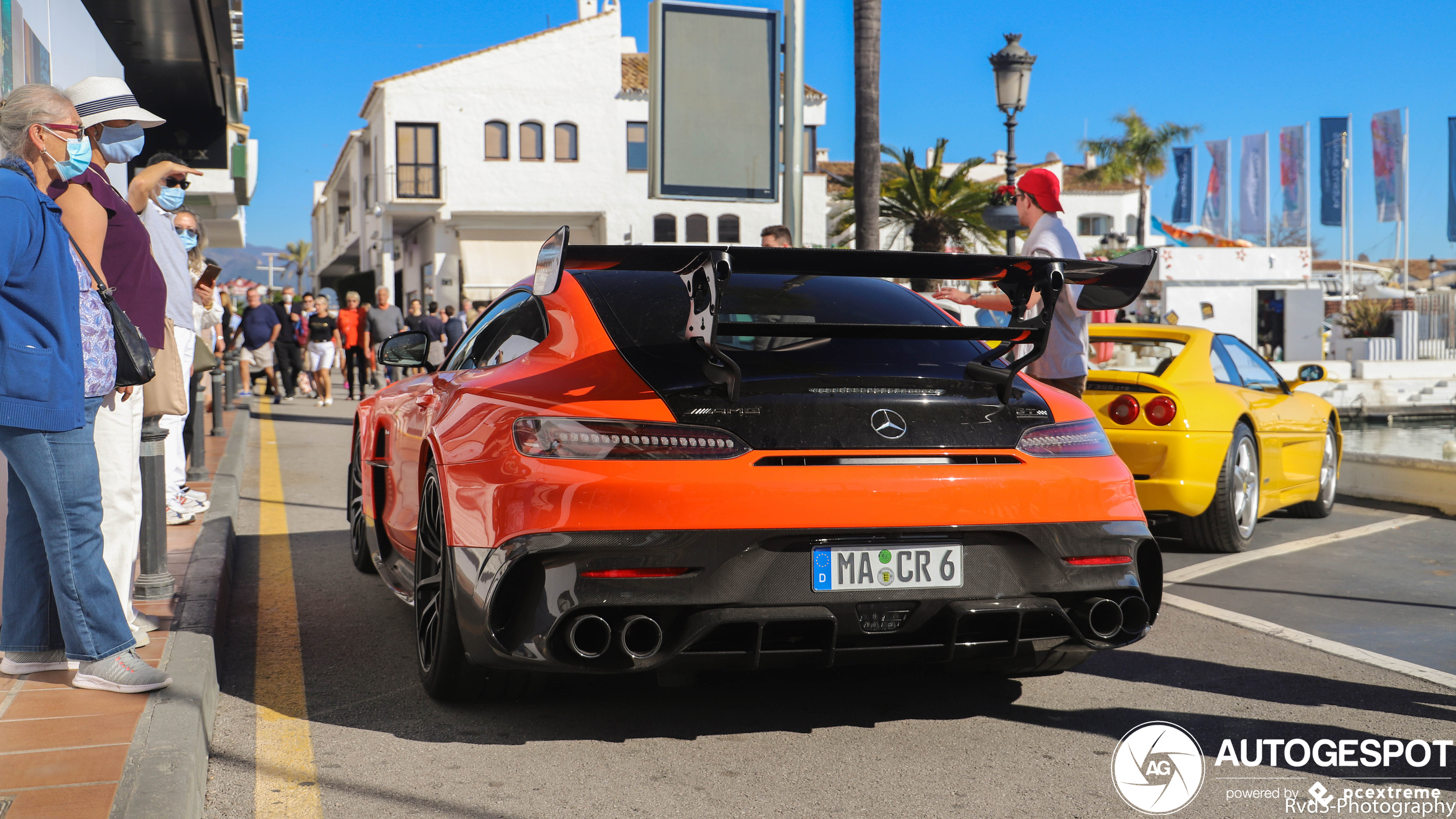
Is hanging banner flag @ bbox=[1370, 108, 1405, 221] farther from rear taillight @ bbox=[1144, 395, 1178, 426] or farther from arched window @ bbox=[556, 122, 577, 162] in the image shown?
rear taillight @ bbox=[1144, 395, 1178, 426]

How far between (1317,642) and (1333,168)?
185ft

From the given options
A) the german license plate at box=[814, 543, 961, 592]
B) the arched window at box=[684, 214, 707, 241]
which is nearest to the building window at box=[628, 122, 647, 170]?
the arched window at box=[684, 214, 707, 241]

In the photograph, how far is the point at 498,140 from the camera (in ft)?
140

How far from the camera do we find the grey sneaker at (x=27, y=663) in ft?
13.3

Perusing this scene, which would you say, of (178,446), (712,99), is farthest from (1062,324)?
(712,99)

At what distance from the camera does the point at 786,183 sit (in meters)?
10.9

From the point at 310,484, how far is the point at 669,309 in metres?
7.23

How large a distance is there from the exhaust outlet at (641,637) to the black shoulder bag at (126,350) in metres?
1.85

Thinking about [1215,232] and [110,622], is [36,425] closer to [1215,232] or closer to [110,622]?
Result: [110,622]

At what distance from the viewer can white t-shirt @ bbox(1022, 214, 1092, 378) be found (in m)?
5.79

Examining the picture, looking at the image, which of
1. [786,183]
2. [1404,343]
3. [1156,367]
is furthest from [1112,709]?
[1404,343]

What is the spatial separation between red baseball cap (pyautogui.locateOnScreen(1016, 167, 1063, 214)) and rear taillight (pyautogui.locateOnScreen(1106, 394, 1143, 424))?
1.33 metres

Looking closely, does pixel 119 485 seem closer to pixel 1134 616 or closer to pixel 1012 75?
pixel 1134 616

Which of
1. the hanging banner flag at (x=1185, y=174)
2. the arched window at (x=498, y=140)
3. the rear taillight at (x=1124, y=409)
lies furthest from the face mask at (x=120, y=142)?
the hanging banner flag at (x=1185, y=174)
